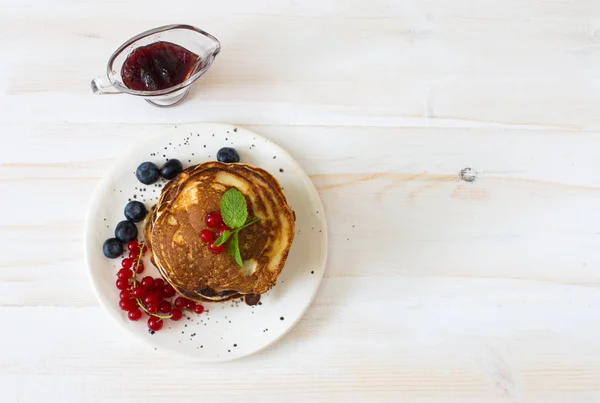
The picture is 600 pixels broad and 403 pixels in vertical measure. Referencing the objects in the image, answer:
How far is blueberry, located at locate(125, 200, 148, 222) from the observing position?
1.64m

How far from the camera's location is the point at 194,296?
161 cm

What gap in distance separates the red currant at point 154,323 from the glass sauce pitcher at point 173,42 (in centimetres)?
60

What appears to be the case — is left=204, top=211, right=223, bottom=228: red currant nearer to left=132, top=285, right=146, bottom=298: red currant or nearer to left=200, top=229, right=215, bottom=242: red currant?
left=200, top=229, right=215, bottom=242: red currant

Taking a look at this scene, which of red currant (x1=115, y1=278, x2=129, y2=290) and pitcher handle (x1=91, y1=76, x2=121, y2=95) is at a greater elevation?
pitcher handle (x1=91, y1=76, x2=121, y2=95)

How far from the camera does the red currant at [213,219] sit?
1.44m

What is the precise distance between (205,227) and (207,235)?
0.03 meters

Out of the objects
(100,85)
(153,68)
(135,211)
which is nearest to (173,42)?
(153,68)

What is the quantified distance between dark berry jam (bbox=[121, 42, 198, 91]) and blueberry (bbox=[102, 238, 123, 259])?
0.42m

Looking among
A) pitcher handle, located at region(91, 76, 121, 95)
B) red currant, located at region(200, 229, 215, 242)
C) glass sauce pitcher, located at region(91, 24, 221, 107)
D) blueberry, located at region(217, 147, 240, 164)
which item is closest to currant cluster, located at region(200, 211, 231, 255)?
red currant, located at region(200, 229, 215, 242)

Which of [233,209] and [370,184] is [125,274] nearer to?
[233,209]

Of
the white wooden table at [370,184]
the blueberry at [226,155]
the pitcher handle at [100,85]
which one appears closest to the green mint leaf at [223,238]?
the blueberry at [226,155]

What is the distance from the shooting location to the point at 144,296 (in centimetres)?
162

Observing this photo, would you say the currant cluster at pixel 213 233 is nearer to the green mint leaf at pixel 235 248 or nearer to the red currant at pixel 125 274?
the green mint leaf at pixel 235 248

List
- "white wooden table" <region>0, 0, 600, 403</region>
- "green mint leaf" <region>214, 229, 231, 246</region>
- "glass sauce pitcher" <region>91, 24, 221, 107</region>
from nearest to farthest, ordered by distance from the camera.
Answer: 1. "green mint leaf" <region>214, 229, 231, 246</region>
2. "glass sauce pitcher" <region>91, 24, 221, 107</region>
3. "white wooden table" <region>0, 0, 600, 403</region>
